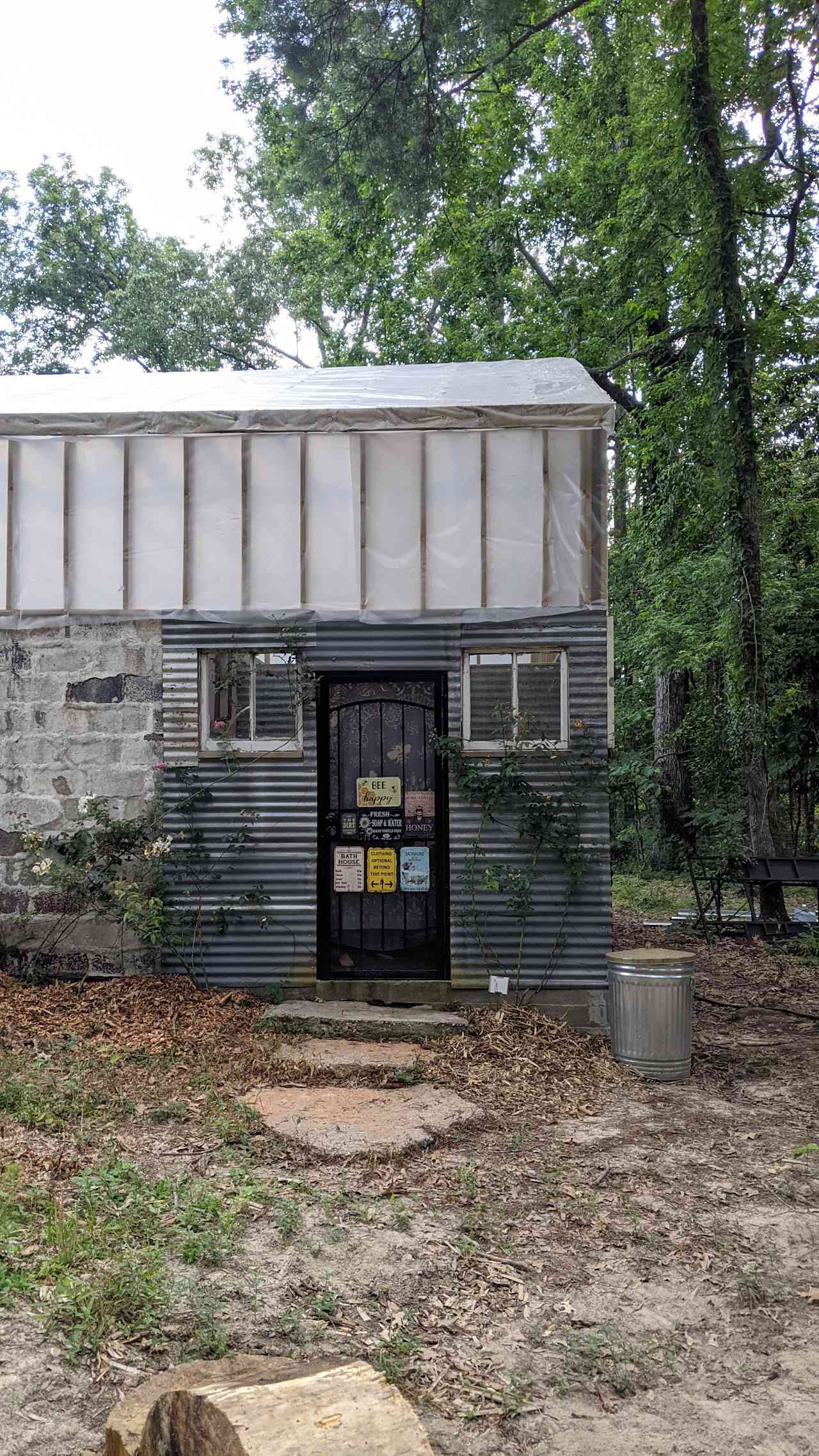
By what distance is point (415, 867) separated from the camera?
7.76 meters

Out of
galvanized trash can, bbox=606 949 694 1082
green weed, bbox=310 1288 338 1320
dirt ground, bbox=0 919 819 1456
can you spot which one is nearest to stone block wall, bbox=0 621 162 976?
dirt ground, bbox=0 919 819 1456

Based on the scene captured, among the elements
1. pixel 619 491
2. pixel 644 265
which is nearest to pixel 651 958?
pixel 644 265

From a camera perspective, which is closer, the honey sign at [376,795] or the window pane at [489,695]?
the window pane at [489,695]

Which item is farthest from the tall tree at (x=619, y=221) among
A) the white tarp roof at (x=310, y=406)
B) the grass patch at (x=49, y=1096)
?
the grass patch at (x=49, y=1096)

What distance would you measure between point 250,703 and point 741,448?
6.16 m

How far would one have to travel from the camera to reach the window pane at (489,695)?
24.8ft

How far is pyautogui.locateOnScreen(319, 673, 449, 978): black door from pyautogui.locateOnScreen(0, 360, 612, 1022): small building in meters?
0.02

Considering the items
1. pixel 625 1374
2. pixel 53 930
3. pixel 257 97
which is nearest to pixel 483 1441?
pixel 625 1374

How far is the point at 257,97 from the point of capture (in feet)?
42.1

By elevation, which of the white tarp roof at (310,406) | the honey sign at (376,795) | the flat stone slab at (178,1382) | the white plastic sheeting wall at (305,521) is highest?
the white tarp roof at (310,406)

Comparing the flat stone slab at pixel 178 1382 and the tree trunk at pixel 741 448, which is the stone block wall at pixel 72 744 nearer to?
the flat stone slab at pixel 178 1382

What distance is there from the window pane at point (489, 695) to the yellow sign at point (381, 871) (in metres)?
1.07

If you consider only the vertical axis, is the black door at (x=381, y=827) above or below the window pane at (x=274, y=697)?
below

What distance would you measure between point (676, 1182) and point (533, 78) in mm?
17523
